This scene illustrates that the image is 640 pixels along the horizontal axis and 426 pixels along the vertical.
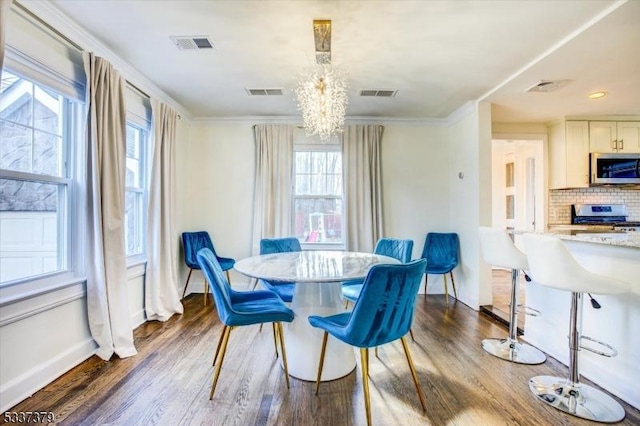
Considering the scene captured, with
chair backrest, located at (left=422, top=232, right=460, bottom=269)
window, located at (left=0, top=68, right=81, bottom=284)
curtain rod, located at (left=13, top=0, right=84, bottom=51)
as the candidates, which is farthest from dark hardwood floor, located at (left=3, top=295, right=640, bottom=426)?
curtain rod, located at (left=13, top=0, right=84, bottom=51)

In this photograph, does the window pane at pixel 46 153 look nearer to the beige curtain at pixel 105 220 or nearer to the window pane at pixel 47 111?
the window pane at pixel 47 111

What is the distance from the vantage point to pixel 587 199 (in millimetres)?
4789

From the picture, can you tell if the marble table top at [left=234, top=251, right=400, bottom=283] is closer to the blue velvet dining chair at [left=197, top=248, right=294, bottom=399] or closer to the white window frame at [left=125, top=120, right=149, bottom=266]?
the blue velvet dining chair at [left=197, top=248, right=294, bottom=399]

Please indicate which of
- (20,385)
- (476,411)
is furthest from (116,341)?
(476,411)

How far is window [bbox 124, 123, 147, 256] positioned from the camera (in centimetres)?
336

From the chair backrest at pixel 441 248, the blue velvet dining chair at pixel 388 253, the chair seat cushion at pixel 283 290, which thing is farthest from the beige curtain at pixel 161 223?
the chair backrest at pixel 441 248

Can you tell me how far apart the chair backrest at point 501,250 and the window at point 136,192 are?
344 centimetres

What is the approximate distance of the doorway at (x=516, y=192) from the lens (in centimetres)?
477

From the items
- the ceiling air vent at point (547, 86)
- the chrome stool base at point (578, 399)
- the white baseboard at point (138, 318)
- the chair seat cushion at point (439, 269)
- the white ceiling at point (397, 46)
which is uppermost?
the white ceiling at point (397, 46)

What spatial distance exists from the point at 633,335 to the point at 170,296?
13.1 feet

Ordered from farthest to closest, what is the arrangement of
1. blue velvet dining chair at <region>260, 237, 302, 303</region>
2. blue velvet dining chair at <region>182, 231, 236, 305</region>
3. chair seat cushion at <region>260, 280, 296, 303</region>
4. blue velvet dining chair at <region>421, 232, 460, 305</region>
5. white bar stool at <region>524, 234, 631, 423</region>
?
blue velvet dining chair at <region>421, 232, 460, 305</region>, blue velvet dining chair at <region>182, 231, 236, 305</region>, blue velvet dining chair at <region>260, 237, 302, 303</region>, chair seat cushion at <region>260, 280, 296, 303</region>, white bar stool at <region>524, 234, 631, 423</region>

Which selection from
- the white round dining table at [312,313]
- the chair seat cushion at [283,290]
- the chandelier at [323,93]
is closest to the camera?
the white round dining table at [312,313]

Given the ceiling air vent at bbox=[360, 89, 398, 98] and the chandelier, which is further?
the ceiling air vent at bbox=[360, 89, 398, 98]

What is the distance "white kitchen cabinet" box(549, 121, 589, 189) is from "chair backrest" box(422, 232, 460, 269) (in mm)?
1867
